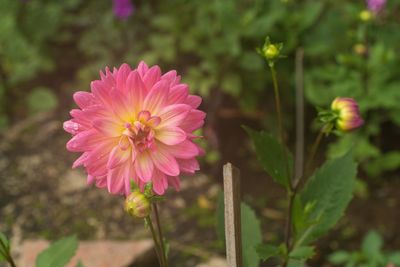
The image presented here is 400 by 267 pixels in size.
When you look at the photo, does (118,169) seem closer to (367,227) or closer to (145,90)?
A: (145,90)

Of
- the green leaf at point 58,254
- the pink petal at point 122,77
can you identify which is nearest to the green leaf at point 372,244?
the green leaf at point 58,254

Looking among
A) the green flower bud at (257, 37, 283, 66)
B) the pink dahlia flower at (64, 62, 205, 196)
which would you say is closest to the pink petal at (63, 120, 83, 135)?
the pink dahlia flower at (64, 62, 205, 196)

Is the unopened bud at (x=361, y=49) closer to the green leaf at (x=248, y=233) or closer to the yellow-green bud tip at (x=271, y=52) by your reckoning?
the green leaf at (x=248, y=233)

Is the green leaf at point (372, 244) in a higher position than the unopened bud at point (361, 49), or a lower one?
lower

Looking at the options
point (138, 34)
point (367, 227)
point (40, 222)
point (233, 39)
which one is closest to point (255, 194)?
Answer: point (367, 227)

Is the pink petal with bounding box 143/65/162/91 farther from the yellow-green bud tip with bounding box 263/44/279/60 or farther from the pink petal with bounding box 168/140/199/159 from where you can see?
the yellow-green bud tip with bounding box 263/44/279/60

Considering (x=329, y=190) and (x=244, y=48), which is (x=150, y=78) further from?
(x=244, y=48)

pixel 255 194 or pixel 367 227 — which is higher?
pixel 255 194
